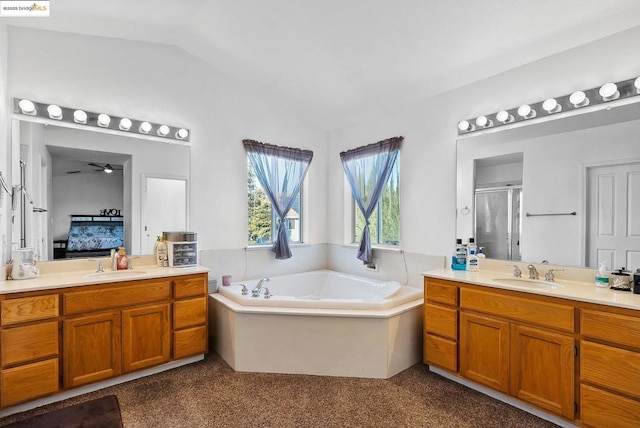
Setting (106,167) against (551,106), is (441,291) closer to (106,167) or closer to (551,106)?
(551,106)

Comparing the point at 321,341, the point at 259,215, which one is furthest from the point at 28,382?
the point at 259,215

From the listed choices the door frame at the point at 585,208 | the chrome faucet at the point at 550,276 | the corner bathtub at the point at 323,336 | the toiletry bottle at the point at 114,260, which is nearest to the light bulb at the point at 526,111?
the door frame at the point at 585,208

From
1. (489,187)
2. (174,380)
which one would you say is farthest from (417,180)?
(174,380)

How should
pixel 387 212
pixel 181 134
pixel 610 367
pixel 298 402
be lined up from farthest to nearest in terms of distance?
pixel 387 212, pixel 181 134, pixel 298 402, pixel 610 367

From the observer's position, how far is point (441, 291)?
2.47 metres

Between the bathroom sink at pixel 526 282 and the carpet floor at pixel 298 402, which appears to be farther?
the bathroom sink at pixel 526 282

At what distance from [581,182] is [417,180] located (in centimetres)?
133

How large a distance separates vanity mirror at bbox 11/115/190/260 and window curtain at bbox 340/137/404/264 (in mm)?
1836

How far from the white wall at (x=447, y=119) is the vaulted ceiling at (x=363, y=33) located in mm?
93

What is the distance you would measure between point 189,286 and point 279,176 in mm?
1637

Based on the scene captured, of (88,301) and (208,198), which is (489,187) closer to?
Result: (208,198)

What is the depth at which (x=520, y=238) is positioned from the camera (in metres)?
2.51

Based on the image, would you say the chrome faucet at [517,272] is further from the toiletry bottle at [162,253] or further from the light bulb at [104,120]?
the light bulb at [104,120]

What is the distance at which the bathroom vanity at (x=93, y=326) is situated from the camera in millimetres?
1976
